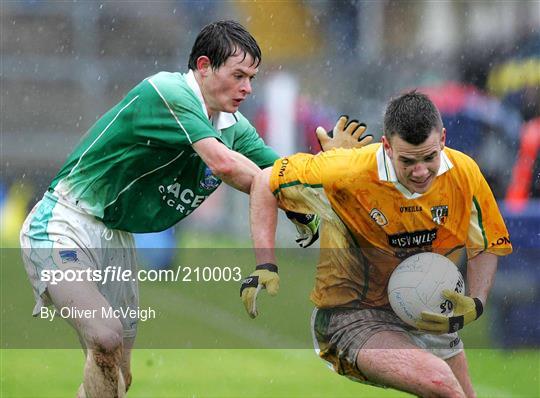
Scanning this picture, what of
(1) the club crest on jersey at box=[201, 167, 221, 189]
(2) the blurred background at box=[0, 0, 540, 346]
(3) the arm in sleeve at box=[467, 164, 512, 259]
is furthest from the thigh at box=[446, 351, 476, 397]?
(2) the blurred background at box=[0, 0, 540, 346]

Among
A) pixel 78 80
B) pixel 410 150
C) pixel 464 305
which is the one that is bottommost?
pixel 78 80

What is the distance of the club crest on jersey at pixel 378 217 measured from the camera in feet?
16.3

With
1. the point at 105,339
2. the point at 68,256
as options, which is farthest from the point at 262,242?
the point at 68,256

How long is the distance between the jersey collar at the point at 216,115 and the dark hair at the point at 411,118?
32.7 inches

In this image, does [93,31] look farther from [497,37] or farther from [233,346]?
[233,346]

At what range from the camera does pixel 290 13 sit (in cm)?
1761

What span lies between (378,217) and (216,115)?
2.82 ft

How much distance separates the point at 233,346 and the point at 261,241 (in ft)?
15.0

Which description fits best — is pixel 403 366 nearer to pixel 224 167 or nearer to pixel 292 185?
pixel 292 185

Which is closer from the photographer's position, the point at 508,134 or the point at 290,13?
the point at 508,134

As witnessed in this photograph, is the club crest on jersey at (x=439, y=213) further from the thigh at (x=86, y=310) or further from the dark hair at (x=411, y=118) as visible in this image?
the thigh at (x=86, y=310)

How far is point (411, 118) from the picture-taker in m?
4.67

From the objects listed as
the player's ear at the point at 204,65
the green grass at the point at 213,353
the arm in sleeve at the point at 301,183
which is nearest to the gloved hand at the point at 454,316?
the arm in sleeve at the point at 301,183

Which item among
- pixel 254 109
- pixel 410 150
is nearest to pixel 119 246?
pixel 410 150
